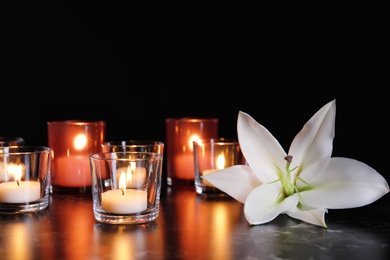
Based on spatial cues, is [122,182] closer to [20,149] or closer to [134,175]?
[134,175]

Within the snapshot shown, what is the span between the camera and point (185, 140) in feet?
5.28

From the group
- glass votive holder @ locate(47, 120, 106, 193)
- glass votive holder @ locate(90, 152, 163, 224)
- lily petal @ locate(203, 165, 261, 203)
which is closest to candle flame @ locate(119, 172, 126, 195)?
glass votive holder @ locate(90, 152, 163, 224)

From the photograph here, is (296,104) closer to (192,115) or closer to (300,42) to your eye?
(300,42)

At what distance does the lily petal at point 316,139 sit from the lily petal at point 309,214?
0.09 m

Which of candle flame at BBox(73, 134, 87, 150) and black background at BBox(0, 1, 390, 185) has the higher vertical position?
black background at BBox(0, 1, 390, 185)

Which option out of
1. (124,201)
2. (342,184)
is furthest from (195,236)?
(342,184)

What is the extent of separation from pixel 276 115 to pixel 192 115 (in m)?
0.26

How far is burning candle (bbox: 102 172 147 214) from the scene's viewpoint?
117cm

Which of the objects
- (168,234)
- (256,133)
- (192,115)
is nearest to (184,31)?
(192,115)

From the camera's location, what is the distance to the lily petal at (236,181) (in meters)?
1.23

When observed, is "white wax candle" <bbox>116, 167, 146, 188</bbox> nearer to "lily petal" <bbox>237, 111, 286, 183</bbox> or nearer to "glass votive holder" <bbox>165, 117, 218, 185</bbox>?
"lily petal" <bbox>237, 111, 286, 183</bbox>

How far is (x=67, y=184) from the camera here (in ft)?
4.85

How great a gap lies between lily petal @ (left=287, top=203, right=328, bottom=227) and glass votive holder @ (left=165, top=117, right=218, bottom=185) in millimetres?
448

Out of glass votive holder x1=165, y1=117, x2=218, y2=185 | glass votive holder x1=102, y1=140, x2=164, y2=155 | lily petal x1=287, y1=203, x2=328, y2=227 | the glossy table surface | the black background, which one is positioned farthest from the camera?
the black background
